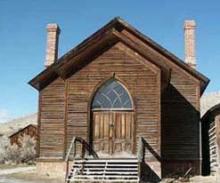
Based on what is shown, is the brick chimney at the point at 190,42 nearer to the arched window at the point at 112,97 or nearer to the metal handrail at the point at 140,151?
the arched window at the point at 112,97

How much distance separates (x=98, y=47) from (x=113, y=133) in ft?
13.3

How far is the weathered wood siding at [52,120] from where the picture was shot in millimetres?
23625

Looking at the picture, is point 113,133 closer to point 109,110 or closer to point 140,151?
point 109,110

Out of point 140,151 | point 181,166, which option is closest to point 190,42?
point 181,166

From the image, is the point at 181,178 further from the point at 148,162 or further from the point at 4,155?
the point at 4,155

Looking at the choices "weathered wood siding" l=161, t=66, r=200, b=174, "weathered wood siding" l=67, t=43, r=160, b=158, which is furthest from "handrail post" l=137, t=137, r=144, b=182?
"weathered wood siding" l=161, t=66, r=200, b=174

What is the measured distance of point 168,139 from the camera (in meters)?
25.2

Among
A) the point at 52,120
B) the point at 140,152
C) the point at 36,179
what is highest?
the point at 52,120

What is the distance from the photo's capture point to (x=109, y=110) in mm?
22734

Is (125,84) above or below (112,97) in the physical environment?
above

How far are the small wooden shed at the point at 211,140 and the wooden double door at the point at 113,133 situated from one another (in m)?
3.99

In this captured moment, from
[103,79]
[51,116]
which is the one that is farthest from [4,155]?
[103,79]

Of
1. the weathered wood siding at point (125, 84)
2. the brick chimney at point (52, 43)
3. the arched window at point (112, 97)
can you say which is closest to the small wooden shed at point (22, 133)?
the brick chimney at point (52, 43)

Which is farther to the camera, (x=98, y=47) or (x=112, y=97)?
(x=98, y=47)
